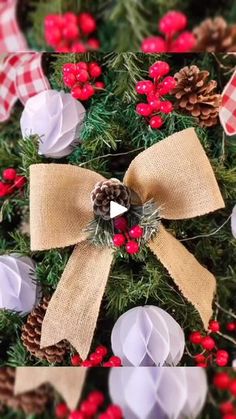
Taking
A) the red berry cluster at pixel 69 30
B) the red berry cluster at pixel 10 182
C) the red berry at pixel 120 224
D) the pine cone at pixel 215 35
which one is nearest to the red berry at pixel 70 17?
the red berry cluster at pixel 69 30

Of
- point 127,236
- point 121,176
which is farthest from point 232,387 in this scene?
point 121,176

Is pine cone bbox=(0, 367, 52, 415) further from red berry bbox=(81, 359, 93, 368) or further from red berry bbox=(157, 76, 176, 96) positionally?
red berry bbox=(157, 76, 176, 96)

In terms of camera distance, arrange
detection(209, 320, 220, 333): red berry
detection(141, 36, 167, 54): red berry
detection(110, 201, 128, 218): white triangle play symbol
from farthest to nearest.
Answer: detection(141, 36, 167, 54): red berry → detection(209, 320, 220, 333): red berry → detection(110, 201, 128, 218): white triangle play symbol

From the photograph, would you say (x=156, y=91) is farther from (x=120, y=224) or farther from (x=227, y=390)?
(x=227, y=390)

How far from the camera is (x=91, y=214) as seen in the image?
714 millimetres

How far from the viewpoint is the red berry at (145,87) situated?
72cm

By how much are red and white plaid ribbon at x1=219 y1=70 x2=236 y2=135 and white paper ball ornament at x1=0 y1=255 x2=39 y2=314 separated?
1.15 ft

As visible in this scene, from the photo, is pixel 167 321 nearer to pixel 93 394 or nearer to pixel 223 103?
pixel 93 394

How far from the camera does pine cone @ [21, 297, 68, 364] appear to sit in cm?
73

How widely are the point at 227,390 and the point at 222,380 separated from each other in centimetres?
1

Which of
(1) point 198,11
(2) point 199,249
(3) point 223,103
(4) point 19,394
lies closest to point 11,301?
(4) point 19,394

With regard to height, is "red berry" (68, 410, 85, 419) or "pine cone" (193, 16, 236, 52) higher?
"pine cone" (193, 16, 236, 52)

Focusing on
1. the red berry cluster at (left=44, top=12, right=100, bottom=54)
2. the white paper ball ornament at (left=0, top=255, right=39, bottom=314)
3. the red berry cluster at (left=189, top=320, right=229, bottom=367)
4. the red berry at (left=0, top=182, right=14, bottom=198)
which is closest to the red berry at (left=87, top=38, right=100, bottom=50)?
the red berry cluster at (left=44, top=12, right=100, bottom=54)

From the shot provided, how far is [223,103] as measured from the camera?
77 centimetres
